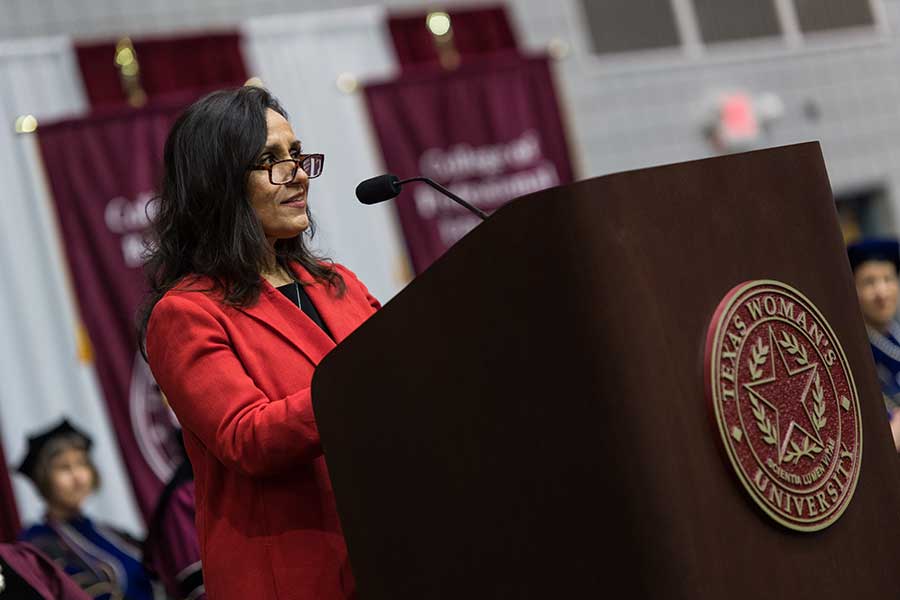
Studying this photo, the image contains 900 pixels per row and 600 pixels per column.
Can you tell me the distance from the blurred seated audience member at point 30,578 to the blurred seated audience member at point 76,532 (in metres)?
0.57

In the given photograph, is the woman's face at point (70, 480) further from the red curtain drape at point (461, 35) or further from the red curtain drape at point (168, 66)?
the red curtain drape at point (461, 35)

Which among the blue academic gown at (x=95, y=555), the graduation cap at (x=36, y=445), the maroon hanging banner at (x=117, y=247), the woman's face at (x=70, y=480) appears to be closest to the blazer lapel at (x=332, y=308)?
the blue academic gown at (x=95, y=555)

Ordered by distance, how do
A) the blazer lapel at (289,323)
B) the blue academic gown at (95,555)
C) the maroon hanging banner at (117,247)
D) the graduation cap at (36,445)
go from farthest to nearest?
the maroon hanging banner at (117,247), the graduation cap at (36,445), the blue academic gown at (95,555), the blazer lapel at (289,323)

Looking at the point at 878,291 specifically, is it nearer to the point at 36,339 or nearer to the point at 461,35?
the point at 36,339

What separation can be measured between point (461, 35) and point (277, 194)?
5.86 metres

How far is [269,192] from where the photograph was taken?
192 centimetres

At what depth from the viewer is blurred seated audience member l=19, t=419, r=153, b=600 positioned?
4.24 m

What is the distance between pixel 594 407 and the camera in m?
1.41

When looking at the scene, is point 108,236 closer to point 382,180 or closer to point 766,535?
point 382,180

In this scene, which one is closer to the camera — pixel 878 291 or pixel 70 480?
pixel 878 291

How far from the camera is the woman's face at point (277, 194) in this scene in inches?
75.5

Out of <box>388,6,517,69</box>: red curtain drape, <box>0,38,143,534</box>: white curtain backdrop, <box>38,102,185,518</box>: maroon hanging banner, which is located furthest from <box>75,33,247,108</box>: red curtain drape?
<box>388,6,517,69</box>: red curtain drape

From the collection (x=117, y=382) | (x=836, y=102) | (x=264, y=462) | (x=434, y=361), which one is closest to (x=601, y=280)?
(x=434, y=361)

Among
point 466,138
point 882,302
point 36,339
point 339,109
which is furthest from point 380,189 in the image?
point 466,138
